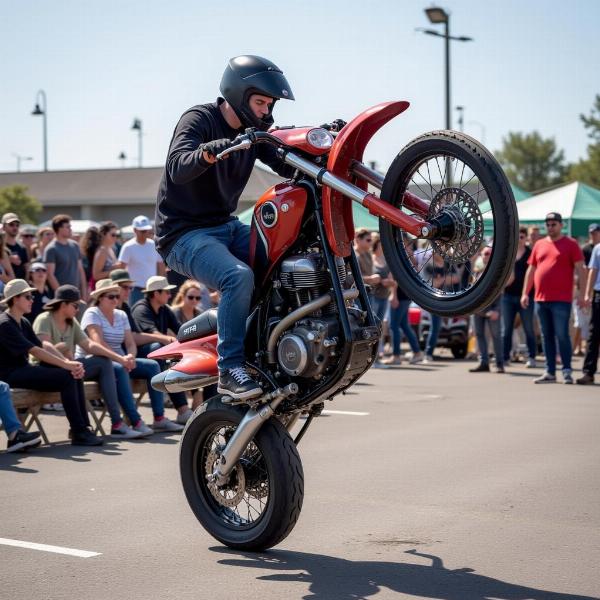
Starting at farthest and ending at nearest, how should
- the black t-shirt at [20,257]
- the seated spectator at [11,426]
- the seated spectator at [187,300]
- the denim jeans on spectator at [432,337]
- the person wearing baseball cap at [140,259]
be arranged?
the denim jeans on spectator at [432,337] → the person wearing baseball cap at [140,259] → the black t-shirt at [20,257] → the seated spectator at [187,300] → the seated spectator at [11,426]

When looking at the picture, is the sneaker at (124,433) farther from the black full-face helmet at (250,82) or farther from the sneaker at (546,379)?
the sneaker at (546,379)

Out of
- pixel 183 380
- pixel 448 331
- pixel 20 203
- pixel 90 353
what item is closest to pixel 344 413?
pixel 90 353

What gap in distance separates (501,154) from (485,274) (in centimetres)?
10492

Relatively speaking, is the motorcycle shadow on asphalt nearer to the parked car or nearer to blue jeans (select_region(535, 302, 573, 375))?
blue jeans (select_region(535, 302, 573, 375))

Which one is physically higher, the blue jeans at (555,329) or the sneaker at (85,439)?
the blue jeans at (555,329)

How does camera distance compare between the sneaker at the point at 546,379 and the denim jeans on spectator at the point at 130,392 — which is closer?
the denim jeans on spectator at the point at 130,392

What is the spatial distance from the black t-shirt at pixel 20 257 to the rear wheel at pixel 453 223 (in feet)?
31.8

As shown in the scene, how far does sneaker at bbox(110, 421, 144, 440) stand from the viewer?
1077cm

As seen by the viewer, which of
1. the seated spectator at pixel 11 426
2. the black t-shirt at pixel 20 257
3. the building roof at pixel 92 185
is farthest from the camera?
the building roof at pixel 92 185

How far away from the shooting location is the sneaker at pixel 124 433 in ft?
35.3

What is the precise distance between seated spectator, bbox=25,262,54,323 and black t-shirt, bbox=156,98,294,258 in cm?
690

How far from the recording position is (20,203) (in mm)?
63969

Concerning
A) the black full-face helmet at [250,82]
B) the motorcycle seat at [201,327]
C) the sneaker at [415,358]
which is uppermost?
the black full-face helmet at [250,82]

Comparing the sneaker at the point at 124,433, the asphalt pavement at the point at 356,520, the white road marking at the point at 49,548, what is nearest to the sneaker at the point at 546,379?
the asphalt pavement at the point at 356,520
